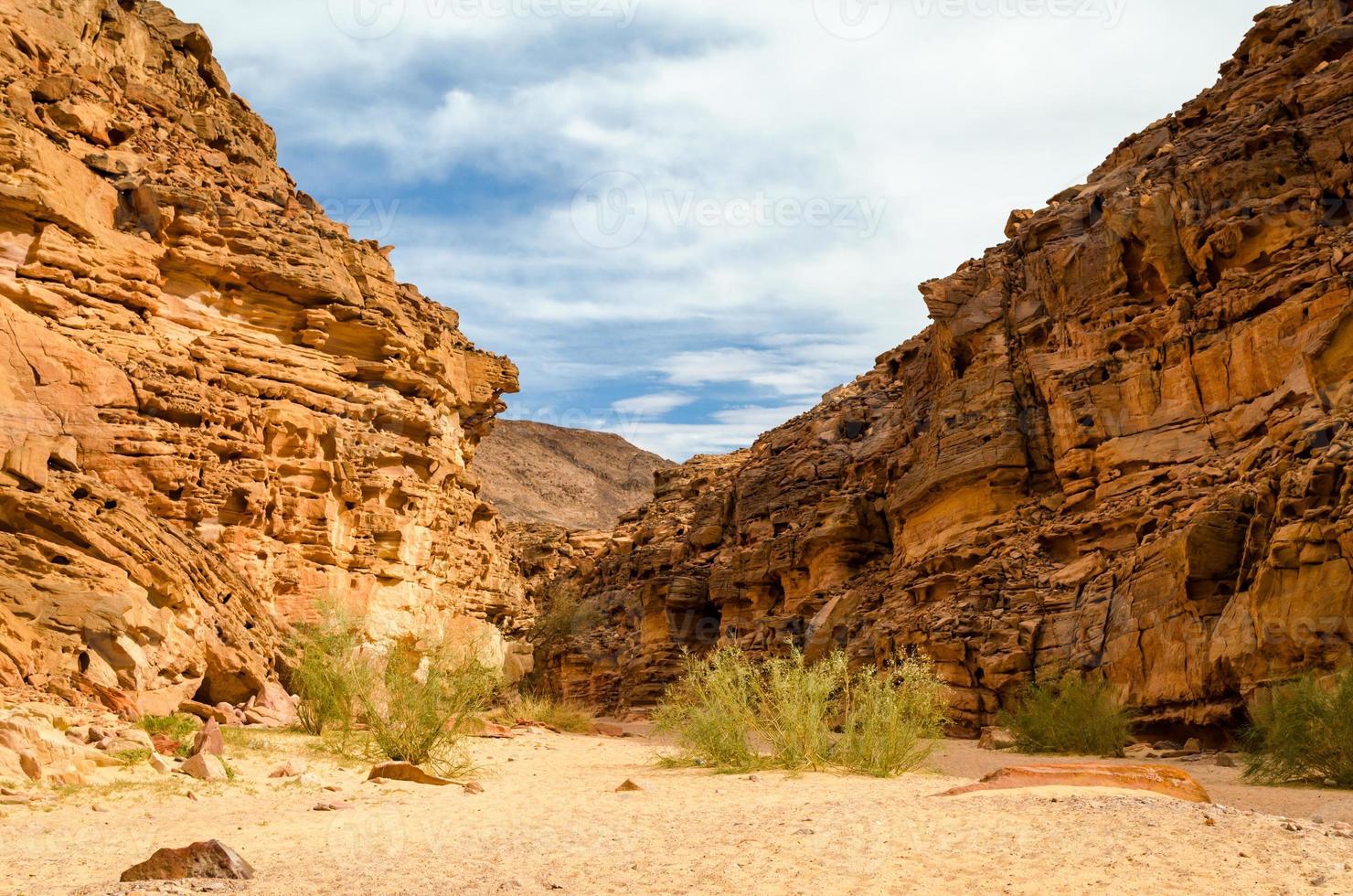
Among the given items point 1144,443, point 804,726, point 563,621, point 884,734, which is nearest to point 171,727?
point 804,726

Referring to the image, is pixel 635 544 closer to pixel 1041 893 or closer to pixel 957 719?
pixel 957 719

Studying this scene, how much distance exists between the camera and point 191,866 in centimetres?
541

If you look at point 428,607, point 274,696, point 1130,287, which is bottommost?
point 274,696

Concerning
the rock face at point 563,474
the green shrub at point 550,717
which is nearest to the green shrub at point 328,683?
the green shrub at point 550,717

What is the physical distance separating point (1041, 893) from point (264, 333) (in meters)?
18.3

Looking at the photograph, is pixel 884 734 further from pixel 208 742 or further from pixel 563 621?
pixel 563 621

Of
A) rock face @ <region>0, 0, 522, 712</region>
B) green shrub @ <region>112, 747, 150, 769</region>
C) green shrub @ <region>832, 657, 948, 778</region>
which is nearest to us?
green shrub @ <region>112, 747, 150, 769</region>

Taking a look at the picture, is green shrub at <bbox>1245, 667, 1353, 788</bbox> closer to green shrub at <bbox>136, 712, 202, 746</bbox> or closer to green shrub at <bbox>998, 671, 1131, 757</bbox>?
green shrub at <bbox>998, 671, 1131, 757</bbox>

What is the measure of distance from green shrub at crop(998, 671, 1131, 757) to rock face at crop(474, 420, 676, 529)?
71.4m

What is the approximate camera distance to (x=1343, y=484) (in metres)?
13.4

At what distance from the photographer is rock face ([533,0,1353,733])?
1513cm

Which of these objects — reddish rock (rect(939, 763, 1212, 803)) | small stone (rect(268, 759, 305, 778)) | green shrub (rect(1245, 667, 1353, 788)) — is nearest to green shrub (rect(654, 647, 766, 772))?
reddish rock (rect(939, 763, 1212, 803))

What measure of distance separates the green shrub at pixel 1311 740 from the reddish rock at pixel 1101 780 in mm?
3056

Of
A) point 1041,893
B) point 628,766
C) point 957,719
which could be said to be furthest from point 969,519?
point 1041,893
